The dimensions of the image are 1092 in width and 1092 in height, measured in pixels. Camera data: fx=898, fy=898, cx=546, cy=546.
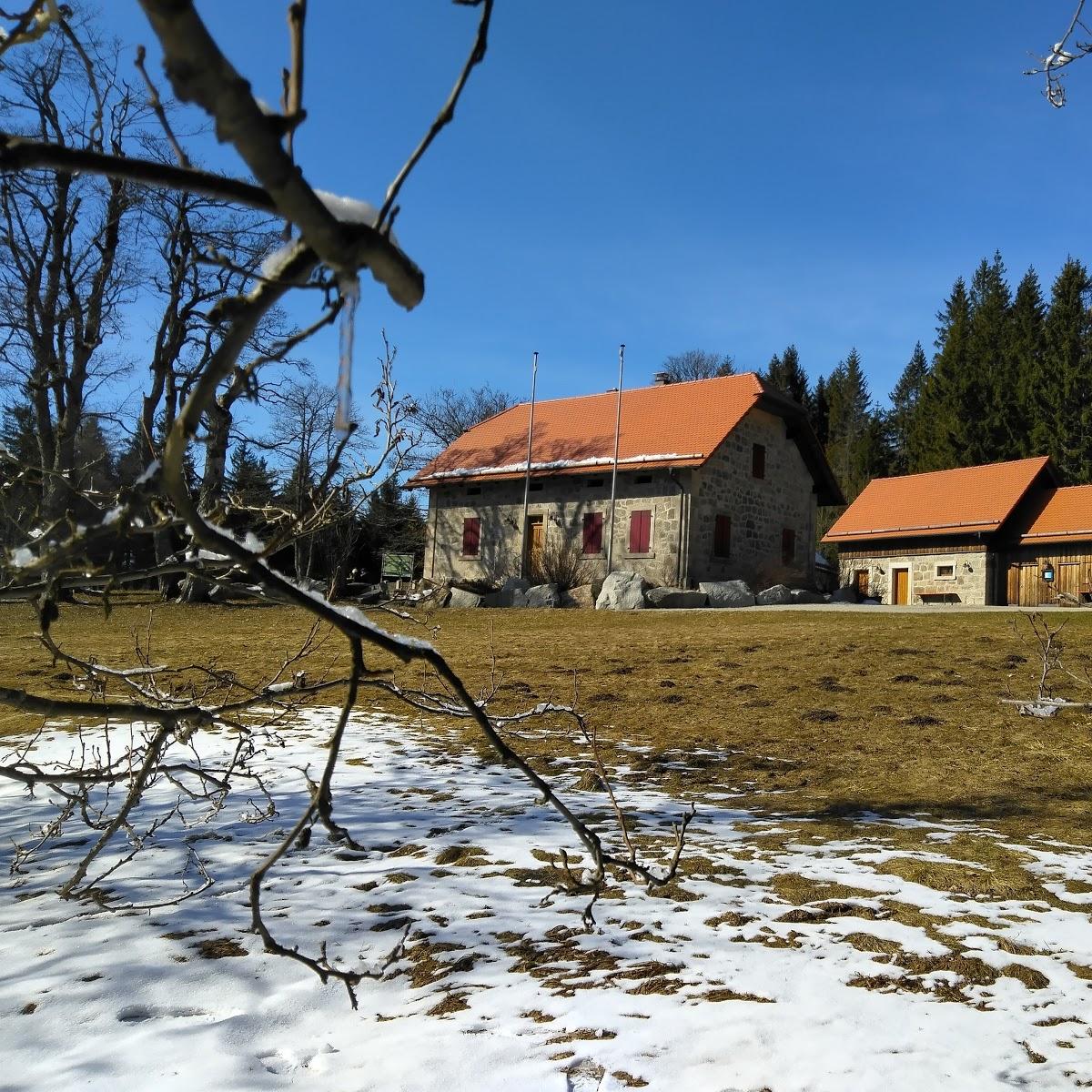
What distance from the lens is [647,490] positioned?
2500 cm

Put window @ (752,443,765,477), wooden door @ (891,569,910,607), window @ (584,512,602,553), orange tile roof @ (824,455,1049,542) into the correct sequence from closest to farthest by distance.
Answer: window @ (584,512,602,553)
window @ (752,443,765,477)
orange tile roof @ (824,455,1049,542)
wooden door @ (891,569,910,607)

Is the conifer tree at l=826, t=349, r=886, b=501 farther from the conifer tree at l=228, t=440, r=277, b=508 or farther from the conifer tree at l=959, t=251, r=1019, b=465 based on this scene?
the conifer tree at l=228, t=440, r=277, b=508

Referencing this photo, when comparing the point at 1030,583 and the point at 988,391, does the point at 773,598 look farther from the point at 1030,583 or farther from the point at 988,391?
the point at 988,391

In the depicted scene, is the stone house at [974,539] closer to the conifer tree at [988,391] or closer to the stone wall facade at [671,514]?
the stone wall facade at [671,514]

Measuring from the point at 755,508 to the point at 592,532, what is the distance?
4.96 m

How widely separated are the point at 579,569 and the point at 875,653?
49.8ft

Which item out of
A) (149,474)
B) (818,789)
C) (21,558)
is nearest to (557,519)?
(818,789)

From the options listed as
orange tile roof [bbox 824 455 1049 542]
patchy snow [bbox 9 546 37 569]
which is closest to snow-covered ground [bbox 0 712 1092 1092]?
patchy snow [bbox 9 546 37 569]

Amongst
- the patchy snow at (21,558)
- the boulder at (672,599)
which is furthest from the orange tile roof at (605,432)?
the patchy snow at (21,558)

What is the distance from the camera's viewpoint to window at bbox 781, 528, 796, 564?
27.8 m

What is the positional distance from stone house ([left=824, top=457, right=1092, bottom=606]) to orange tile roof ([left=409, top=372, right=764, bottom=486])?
824 centimetres

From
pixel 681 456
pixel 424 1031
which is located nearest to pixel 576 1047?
pixel 424 1031

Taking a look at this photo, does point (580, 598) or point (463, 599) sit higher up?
point (580, 598)

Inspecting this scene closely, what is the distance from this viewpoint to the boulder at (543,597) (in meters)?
22.2
